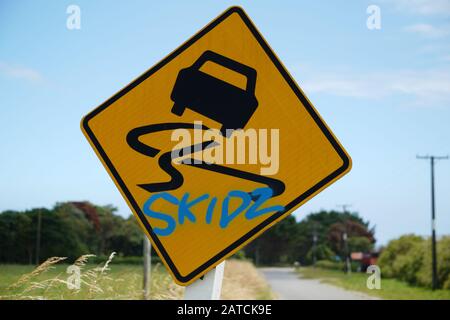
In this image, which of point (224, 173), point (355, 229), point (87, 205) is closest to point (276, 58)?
point (224, 173)

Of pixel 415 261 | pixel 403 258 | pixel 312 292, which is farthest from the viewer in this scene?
pixel 403 258

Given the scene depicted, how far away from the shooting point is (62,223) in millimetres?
34219

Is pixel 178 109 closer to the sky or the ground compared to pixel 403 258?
closer to the sky

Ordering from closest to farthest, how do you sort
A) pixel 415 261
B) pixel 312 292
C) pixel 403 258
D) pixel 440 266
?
pixel 312 292
pixel 440 266
pixel 415 261
pixel 403 258

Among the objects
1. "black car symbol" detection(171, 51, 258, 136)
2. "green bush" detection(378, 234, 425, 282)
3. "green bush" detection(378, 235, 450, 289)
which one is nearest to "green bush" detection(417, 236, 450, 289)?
"green bush" detection(378, 235, 450, 289)

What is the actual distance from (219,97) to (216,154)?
8.0 inches

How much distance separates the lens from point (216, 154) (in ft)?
7.17

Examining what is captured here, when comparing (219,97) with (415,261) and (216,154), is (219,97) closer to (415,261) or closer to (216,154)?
(216,154)

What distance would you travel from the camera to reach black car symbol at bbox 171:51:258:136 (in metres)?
2.19

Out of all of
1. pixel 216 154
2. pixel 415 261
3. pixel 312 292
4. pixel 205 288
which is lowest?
pixel 312 292

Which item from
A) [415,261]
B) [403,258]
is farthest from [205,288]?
[403,258]

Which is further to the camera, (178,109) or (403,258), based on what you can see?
(403,258)

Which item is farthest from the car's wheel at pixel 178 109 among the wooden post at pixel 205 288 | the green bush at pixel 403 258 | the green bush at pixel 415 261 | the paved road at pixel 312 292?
the green bush at pixel 403 258
